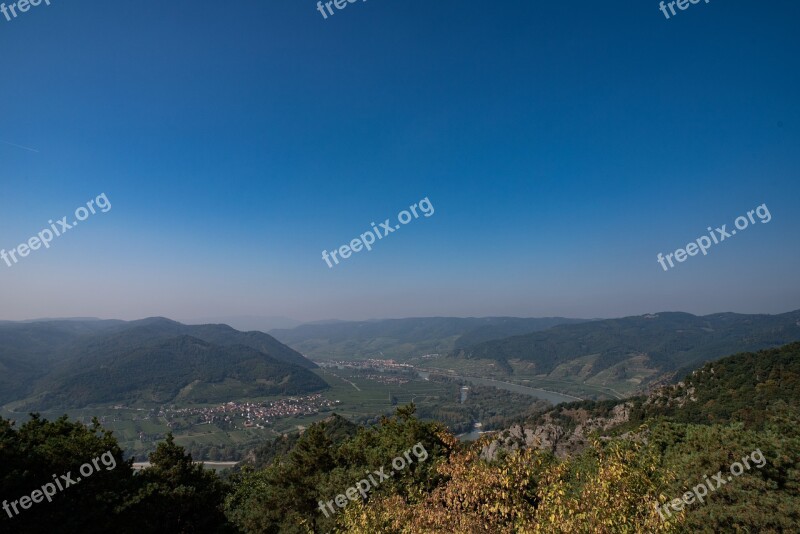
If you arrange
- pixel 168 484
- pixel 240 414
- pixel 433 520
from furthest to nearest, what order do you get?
pixel 240 414 → pixel 168 484 → pixel 433 520

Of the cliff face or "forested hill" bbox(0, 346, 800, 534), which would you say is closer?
"forested hill" bbox(0, 346, 800, 534)

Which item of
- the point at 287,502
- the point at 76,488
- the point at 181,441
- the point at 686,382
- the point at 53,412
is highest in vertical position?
the point at 53,412

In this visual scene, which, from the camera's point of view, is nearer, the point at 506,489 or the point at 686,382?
the point at 506,489

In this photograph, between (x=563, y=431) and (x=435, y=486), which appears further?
(x=563, y=431)

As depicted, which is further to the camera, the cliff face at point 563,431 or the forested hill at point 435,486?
the cliff face at point 563,431

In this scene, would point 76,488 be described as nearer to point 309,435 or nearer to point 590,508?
point 309,435

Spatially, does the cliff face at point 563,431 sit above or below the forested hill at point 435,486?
below

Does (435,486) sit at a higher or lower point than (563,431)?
higher

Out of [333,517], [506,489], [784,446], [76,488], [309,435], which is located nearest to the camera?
[506,489]

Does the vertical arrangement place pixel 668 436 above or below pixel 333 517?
below

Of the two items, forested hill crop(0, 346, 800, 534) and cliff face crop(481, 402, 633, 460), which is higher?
forested hill crop(0, 346, 800, 534)

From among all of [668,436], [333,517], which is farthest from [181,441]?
[668,436]
